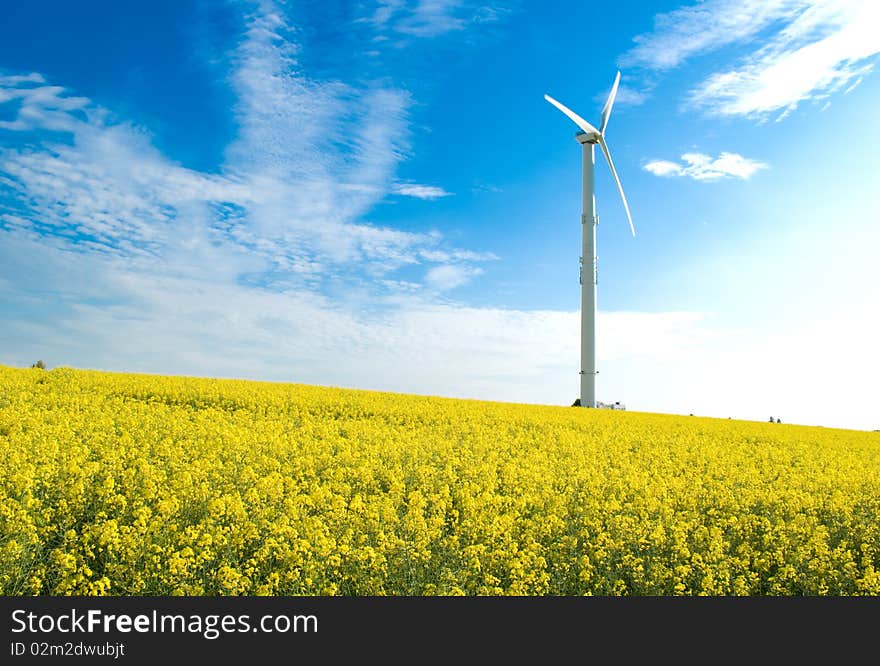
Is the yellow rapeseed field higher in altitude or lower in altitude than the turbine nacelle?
lower

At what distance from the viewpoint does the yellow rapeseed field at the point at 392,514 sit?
787cm

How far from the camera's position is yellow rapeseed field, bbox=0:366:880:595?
787cm

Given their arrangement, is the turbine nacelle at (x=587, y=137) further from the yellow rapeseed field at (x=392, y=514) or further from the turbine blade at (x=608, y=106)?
the yellow rapeseed field at (x=392, y=514)

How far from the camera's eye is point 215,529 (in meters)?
8.59

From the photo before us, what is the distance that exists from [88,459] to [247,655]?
728 centimetres

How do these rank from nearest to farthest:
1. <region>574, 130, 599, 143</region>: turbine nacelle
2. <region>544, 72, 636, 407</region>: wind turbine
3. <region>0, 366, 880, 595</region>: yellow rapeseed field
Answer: <region>0, 366, 880, 595</region>: yellow rapeseed field, <region>544, 72, 636, 407</region>: wind turbine, <region>574, 130, 599, 143</region>: turbine nacelle

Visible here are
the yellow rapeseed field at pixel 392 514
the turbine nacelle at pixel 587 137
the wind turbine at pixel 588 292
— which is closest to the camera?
the yellow rapeseed field at pixel 392 514

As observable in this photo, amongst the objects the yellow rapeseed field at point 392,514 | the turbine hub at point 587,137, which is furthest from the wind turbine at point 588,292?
the yellow rapeseed field at point 392,514

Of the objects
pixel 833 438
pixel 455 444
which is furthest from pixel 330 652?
pixel 833 438

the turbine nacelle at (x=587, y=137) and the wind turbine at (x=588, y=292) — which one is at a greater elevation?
the turbine nacelle at (x=587, y=137)

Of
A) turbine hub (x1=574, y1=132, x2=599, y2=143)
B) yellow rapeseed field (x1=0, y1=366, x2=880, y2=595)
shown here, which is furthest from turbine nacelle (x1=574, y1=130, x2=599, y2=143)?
yellow rapeseed field (x1=0, y1=366, x2=880, y2=595)

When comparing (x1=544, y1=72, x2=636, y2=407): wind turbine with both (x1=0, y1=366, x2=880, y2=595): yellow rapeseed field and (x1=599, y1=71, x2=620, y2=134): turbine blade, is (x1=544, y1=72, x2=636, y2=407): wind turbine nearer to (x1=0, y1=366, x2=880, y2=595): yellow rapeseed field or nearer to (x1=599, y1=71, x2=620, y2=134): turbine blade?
(x1=599, y1=71, x2=620, y2=134): turbine blade

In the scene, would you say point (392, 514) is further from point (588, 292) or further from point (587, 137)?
point (587, 137)

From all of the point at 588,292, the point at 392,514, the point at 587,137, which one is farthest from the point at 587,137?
the point at 392,514
